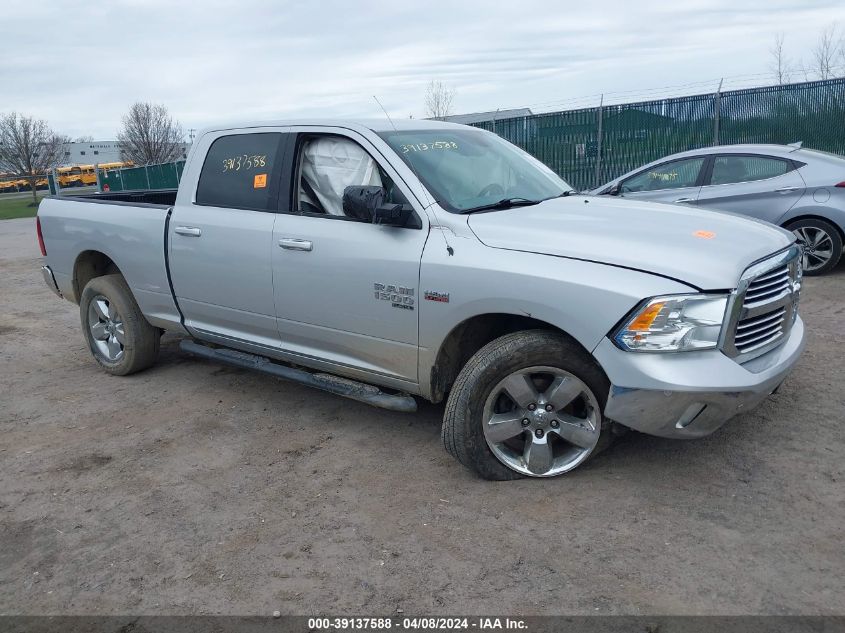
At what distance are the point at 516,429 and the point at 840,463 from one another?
166 centimetres

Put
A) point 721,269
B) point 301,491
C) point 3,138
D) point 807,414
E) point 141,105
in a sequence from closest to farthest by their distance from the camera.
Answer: point 721,269 < point 301,491 < point 807,414 < point 3,138 < point 141,105

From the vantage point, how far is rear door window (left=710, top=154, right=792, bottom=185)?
833 centimetres

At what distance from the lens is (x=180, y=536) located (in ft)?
11.6

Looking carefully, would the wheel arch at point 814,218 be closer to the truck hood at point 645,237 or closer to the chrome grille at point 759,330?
the truck hood at point 645,237

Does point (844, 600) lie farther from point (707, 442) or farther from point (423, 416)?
point (423, 416)

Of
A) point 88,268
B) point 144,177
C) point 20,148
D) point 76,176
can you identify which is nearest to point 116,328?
point 88,268

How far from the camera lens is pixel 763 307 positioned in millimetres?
3584

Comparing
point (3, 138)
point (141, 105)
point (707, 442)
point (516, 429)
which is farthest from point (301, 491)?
point (141, 105)

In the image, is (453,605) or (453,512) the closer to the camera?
(453,605)

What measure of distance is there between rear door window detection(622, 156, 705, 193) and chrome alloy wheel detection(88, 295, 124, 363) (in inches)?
244

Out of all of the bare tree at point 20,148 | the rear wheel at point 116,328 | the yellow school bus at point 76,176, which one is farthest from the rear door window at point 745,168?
the yellow school bus at point 76,176

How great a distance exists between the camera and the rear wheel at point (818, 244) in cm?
804

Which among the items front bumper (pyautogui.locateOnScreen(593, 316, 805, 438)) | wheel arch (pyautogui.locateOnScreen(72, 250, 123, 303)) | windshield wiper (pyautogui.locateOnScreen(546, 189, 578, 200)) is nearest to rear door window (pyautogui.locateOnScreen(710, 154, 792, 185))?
windshield wiper (pyautogui.locateOnScreen(546, 189, 578, 200))

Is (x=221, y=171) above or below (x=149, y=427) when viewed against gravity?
above
